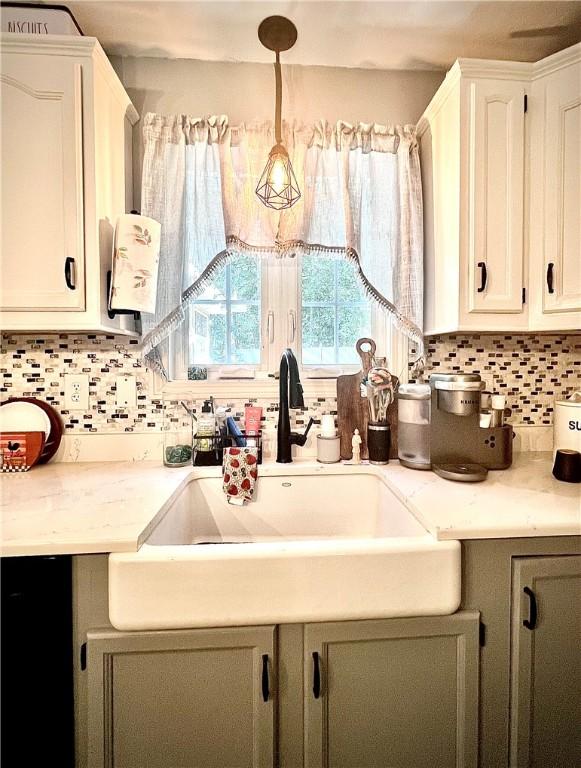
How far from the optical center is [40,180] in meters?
1.29

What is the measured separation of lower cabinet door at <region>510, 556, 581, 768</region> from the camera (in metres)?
1.01

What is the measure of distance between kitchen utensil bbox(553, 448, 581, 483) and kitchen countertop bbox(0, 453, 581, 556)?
33 mm

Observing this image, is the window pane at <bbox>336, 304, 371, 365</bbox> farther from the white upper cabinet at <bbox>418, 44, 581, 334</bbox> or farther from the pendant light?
the pendant light

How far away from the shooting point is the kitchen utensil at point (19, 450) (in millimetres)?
1430

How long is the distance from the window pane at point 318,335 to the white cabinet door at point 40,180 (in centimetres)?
84

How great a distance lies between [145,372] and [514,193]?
141cm

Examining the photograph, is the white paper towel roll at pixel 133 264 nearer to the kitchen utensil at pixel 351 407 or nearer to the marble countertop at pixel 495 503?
the kitchen utensil at pixel 351 407

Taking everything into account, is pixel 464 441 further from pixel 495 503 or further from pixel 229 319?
pixel 229 319

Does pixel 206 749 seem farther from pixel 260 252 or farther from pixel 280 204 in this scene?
pixel 280 204

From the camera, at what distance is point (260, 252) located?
1.57 metres

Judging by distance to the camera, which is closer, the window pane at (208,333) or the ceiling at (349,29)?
the ceiling at (349,29)

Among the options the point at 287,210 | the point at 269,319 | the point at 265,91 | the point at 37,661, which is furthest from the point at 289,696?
the point at 265,91

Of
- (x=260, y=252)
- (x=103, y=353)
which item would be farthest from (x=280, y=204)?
(x=103, y=353)

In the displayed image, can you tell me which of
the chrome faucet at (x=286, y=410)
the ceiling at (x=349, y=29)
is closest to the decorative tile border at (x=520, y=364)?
the chrome faucet at (x=286, y=410)
